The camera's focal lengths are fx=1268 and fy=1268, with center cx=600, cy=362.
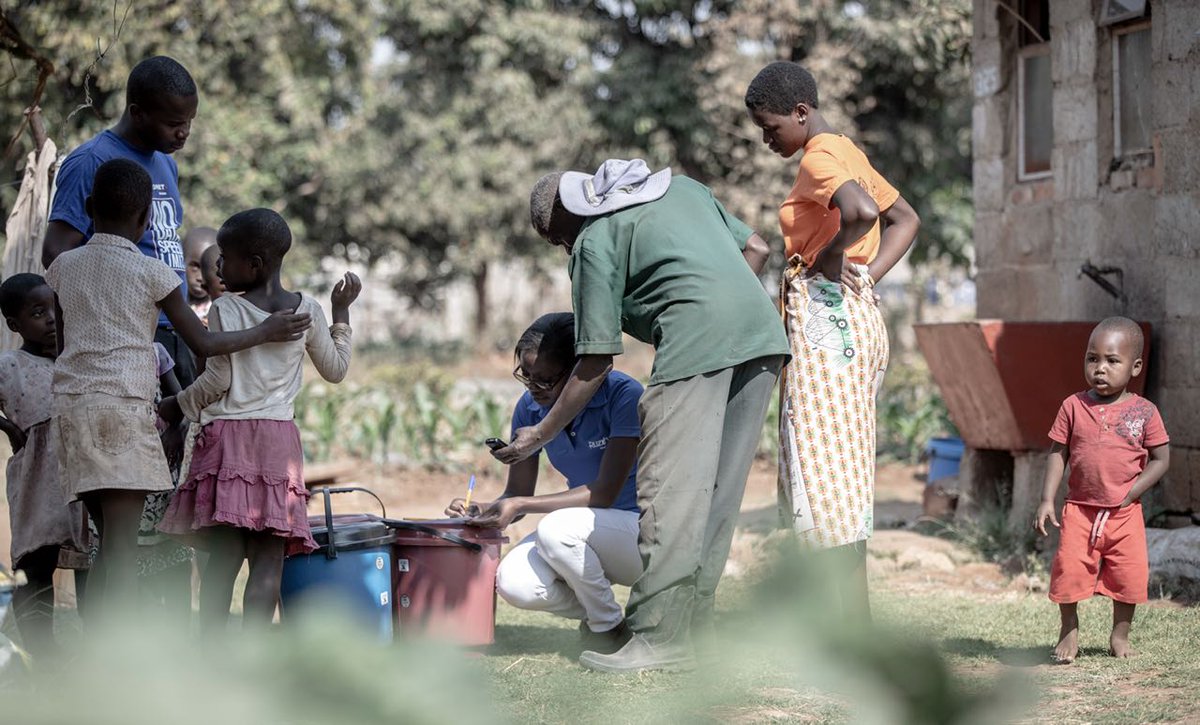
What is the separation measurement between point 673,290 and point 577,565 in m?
1.02

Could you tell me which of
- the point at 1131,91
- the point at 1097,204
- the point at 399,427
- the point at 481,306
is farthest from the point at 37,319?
the point at 481,306

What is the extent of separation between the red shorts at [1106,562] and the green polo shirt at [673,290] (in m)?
1.22

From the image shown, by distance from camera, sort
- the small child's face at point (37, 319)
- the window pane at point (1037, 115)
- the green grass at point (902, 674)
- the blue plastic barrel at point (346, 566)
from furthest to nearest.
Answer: the window pane at point (1037, 115) → the small child's face at point (37, 319) → the blue plastic barrel at point (346, 566) → the green grass at point (902, 674)

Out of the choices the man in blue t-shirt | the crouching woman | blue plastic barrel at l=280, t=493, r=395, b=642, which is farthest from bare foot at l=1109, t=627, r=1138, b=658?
the man in blue t-shirt

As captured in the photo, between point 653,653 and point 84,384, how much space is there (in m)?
1.87

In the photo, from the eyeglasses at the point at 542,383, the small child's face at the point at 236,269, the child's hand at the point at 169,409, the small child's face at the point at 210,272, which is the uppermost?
the small child's face at the point at 210,272

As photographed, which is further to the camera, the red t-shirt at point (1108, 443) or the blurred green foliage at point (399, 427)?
the blurred green foliage at point (399, 427)

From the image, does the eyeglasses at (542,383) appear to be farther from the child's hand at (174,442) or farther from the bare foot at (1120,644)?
the bare foot at (1120,644)

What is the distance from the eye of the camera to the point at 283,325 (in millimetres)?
3703

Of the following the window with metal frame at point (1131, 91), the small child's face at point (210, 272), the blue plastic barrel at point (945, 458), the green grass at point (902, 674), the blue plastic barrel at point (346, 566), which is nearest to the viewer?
the green grass at point (902, 674)

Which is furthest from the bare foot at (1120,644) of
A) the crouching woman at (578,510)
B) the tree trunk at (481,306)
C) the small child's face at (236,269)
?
the tree trunk at (481,306)

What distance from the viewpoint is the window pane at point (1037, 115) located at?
24.0ft

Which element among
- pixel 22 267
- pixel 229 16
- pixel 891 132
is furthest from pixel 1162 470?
pixel 891 132

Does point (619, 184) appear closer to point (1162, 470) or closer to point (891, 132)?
point (1162, 470)
